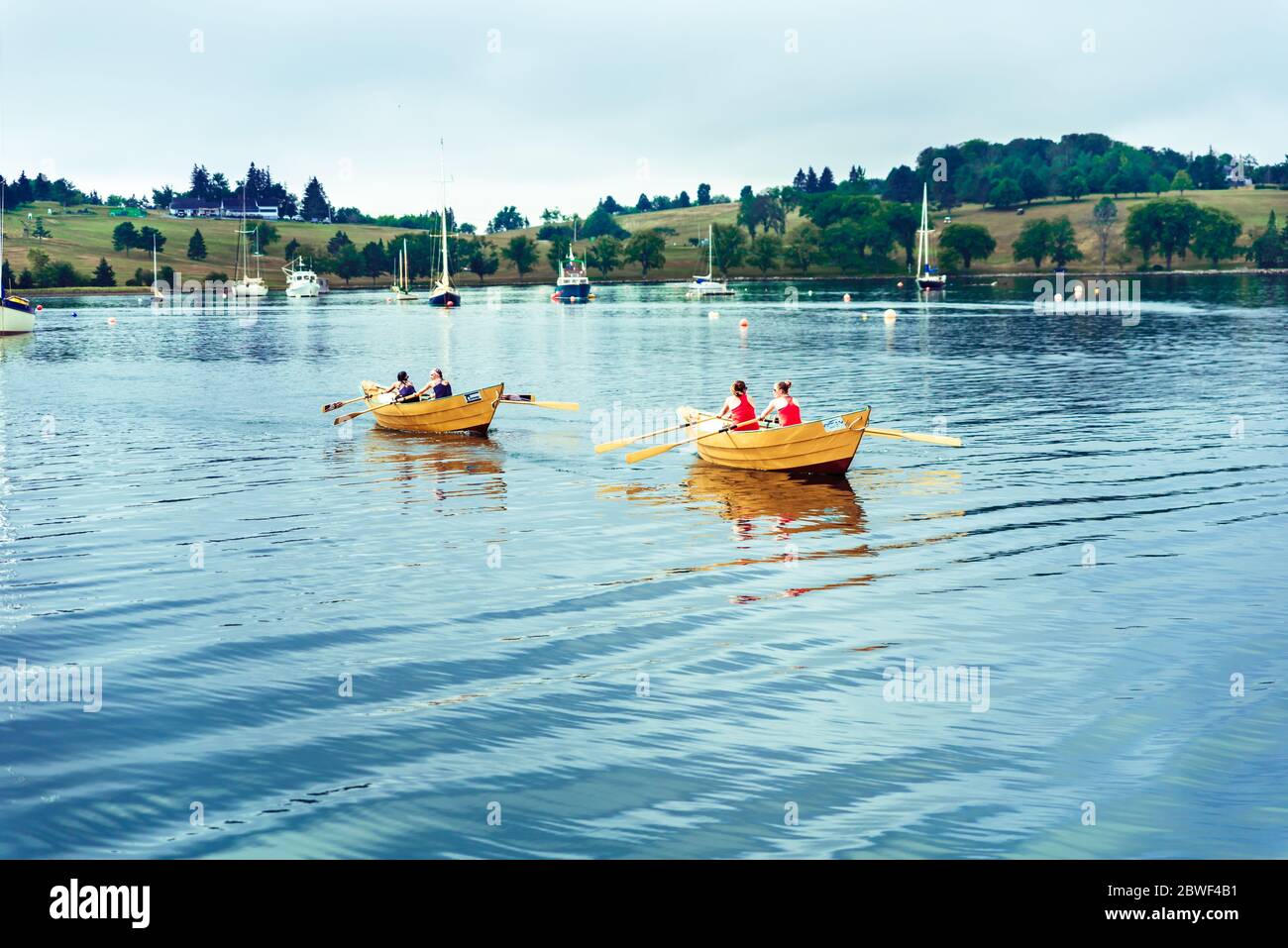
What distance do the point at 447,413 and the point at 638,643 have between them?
85.4 ft

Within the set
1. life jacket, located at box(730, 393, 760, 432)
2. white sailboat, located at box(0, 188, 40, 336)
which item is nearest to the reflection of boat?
life jacket, located at box(730, 393, 760, 432)

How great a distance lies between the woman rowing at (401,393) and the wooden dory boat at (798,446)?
13827mm

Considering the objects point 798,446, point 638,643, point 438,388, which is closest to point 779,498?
point 798,446

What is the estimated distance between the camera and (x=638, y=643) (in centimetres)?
1967

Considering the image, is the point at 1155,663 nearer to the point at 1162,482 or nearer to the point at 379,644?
the point at 379,644

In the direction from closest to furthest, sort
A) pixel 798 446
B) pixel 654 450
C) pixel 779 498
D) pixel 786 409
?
pixel 779 498 → pixel 798 446 → pixel 786 409 → pixel 654 450

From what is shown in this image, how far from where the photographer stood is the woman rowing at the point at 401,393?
1800 inches

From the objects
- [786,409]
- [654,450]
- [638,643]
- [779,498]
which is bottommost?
[638,643]

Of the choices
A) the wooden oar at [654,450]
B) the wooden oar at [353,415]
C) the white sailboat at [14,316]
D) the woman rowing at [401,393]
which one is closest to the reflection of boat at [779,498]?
the wooden oar at [654,450]

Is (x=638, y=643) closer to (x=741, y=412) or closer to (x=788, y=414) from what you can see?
(x=788, y=414)

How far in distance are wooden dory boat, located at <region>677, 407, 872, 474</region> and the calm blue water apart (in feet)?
2.17

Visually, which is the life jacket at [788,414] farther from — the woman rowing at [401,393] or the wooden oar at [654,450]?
the woman rowing at [401,393]

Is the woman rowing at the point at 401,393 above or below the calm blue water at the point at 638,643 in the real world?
above
